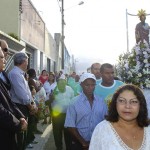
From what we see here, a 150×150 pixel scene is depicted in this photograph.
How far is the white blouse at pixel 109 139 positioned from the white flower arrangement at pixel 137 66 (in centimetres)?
159

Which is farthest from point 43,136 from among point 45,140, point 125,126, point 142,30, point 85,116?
point 125,126

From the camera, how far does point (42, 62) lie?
93.2ft

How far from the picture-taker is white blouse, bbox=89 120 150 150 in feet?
11.3

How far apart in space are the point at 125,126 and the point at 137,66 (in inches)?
70.9

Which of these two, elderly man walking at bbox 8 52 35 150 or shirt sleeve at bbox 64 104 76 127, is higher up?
elderly man walking at bbox 8 52 35 150

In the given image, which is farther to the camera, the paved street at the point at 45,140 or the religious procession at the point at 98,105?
the paved street at the point at 45,140

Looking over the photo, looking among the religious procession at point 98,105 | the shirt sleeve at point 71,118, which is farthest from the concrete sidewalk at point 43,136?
the shirt sleeve at point 71,118

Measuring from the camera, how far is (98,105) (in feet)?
17.1

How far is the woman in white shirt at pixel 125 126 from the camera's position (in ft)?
11.4

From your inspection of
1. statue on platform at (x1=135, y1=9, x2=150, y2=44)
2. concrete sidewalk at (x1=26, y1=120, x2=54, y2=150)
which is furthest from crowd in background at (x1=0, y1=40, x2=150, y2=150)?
statue on platform at (x1=135, y1=9, x2=150, y2=44)

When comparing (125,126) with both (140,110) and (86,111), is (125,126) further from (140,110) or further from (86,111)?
(86,111)

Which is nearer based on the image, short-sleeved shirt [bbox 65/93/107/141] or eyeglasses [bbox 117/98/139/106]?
eyeglasses [bbox 117/98/139/106]

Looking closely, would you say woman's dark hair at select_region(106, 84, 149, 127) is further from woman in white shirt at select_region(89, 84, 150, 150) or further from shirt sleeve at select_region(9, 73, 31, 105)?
shirt sleeve at select_region(9, 73, 31, 105)

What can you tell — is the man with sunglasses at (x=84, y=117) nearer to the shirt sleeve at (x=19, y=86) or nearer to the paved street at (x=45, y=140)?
the shirt sleeve at (x=19, y=86)
